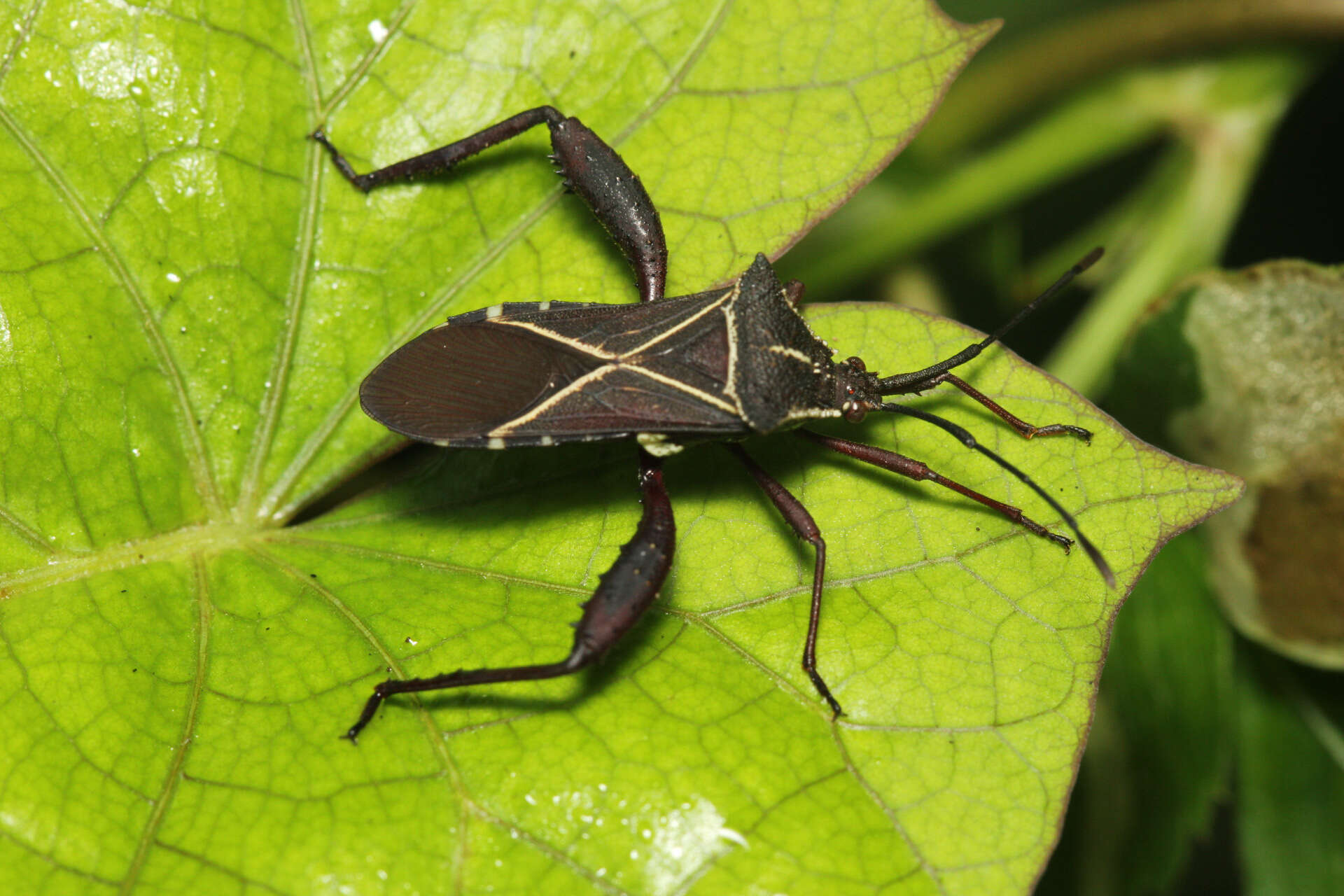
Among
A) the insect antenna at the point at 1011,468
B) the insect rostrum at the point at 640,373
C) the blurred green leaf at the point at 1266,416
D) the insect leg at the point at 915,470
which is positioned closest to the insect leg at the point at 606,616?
the insect rostrum at the point at 640,373

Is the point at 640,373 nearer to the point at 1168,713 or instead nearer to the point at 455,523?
the point at 455,523

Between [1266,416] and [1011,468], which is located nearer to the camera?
[1011,468]

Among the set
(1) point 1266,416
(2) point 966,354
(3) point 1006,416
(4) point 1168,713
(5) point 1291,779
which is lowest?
(5) point 1291,779

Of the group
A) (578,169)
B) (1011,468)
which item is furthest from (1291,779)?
(578,169)

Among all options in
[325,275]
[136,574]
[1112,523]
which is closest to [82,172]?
[325,275]

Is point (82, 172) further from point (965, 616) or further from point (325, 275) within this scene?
point (965, 616)

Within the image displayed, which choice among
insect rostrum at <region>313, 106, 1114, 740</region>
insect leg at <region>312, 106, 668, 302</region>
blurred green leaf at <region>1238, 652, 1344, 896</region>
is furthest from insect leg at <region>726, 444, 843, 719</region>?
blurred green leaf at <region>1238, 652, 1344, 896</region>
